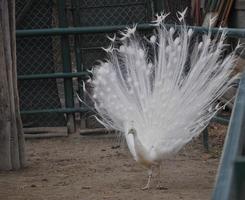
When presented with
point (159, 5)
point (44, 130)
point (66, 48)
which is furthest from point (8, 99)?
point (159, 5)

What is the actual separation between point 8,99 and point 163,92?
5.22 ft

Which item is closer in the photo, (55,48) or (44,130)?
(44,130)

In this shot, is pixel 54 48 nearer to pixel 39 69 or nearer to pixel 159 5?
pixel 39 69

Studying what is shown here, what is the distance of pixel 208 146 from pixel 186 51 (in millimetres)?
1685

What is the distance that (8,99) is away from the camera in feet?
22.7

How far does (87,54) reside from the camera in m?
9.41

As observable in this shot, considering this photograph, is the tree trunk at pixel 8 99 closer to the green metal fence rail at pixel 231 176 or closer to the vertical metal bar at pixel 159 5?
the vertical metal bar at pixel 159 5

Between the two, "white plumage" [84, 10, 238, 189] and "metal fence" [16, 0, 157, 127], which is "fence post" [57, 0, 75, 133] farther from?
"white plumage" [84, 10, 238, 189]

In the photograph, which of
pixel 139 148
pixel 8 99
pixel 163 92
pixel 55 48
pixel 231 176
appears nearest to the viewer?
pixel 231 176

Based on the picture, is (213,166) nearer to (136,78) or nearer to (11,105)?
(136,78)

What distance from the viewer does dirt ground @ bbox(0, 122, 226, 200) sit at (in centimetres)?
608

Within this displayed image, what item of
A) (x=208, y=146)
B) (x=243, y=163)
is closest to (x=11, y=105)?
(x=208, y=146)

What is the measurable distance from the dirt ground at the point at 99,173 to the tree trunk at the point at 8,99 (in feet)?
0.62

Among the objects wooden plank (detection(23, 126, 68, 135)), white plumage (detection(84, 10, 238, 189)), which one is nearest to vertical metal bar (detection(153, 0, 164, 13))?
wooden plank (detection(23, 126, 68, 135))
